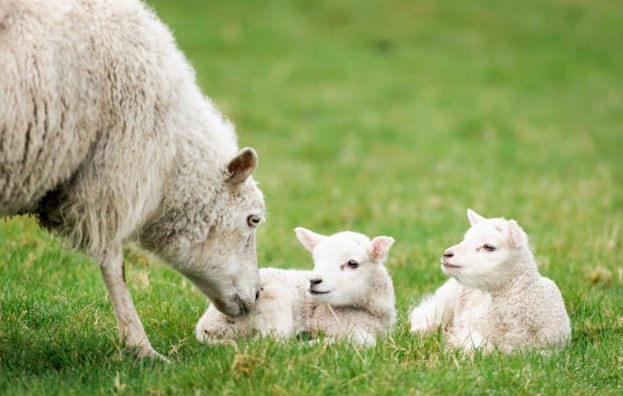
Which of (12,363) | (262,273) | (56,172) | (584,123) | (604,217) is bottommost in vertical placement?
(12,363)

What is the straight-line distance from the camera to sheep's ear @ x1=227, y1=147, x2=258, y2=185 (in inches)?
223

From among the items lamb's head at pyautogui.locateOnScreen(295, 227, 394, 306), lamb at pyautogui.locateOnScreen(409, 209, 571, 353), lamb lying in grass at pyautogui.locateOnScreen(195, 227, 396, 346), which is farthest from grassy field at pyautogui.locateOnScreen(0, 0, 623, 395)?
lamb's head at pyautogui.locateOnScreen(295, 227, 394, 306)

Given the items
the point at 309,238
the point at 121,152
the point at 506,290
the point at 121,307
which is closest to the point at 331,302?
the point at 309,238

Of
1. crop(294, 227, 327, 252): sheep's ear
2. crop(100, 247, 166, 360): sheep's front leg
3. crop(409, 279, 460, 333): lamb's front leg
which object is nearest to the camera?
crop(100, 247, 166, 360): sheep's front leg

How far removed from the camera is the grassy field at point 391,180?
16.3ft

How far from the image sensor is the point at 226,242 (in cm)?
582

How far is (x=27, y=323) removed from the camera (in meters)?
5.92

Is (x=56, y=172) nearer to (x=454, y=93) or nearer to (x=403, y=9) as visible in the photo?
(x=454, y=93)

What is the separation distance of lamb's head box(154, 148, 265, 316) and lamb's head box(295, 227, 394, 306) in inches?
17.1

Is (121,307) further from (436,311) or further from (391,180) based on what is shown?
(391,180)

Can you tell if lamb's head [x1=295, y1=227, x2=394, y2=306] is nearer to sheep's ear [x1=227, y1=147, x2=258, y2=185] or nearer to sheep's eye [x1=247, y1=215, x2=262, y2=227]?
sheep's eye [x1=247, y1=215, x2=262, y2=227]

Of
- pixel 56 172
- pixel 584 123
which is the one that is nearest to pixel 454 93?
pixel 584 123

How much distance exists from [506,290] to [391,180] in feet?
26.4

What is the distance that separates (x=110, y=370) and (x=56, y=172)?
45.3 inches
